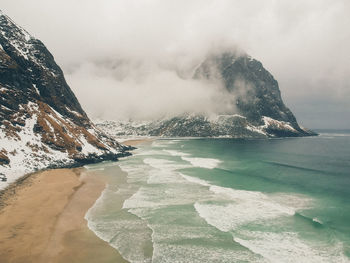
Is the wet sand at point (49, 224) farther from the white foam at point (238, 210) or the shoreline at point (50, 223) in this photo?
the white foam at point (238, 210)

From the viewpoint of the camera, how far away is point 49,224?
126 ft

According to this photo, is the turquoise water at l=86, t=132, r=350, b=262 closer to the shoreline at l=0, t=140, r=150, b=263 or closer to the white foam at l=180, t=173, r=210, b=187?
the white foam at l=180, t=173, r=210, b=187

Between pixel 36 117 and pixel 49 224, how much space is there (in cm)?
7038

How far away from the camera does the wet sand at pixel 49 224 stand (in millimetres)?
29469

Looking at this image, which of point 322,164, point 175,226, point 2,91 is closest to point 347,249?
point 175,226

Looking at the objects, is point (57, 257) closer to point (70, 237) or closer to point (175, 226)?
point (70, 237)

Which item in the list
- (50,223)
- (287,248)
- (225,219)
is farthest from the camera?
(225,219)

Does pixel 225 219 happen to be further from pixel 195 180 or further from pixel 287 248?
pixel 195 180

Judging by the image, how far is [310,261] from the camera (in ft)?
94.7

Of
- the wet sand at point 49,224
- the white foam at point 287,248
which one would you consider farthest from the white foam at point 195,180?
the white foam at point 287,248

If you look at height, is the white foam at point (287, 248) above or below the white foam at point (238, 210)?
below

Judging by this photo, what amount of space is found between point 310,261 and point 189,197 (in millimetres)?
27030

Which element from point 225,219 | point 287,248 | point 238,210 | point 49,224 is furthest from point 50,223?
point 287,248

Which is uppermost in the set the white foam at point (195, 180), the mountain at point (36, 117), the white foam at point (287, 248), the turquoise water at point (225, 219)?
the mountain at point (36, 117)
